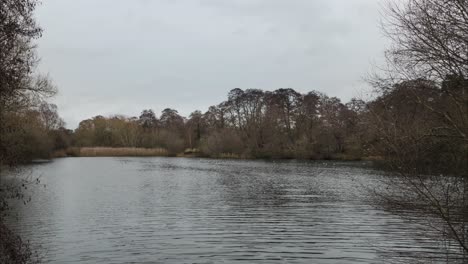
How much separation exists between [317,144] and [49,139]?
46.8m

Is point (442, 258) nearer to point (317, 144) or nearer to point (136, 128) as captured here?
point (317, 144)

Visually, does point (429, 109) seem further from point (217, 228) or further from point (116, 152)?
point (116, 152)

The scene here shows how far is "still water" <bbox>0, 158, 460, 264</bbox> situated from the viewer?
1252 cm

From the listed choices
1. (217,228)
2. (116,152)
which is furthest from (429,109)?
(116,152)

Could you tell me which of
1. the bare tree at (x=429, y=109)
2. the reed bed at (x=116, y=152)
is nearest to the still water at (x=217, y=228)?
the bare tree at (x=429, y=109)

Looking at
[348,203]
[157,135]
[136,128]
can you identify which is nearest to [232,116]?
[157,135]

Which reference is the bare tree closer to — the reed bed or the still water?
the still water

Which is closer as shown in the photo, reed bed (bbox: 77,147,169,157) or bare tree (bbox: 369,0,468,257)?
bare tree (bbox: 369,0,468,257)

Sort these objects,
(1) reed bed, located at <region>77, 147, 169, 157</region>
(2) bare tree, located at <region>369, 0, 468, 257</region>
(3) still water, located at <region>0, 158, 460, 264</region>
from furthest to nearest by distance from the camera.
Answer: (1) reed bed, located at <region>77, 147, 169, 157</region>, (3) still water, located at <region>0, 158, 460, 264</region>, (2) bare tree, located at <region>369, 0, 468, 257</region>

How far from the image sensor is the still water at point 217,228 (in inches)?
493

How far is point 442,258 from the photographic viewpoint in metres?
12.0

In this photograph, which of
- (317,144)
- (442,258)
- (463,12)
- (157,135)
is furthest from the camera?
(157,135)

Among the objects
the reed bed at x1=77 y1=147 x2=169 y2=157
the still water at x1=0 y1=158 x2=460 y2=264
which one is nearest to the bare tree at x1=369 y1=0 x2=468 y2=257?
the still water at x1=0 y1=158 x2=460 y2=264

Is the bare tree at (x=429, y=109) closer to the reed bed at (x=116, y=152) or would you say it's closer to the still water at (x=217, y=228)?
the still water at (x=217, y=228)
